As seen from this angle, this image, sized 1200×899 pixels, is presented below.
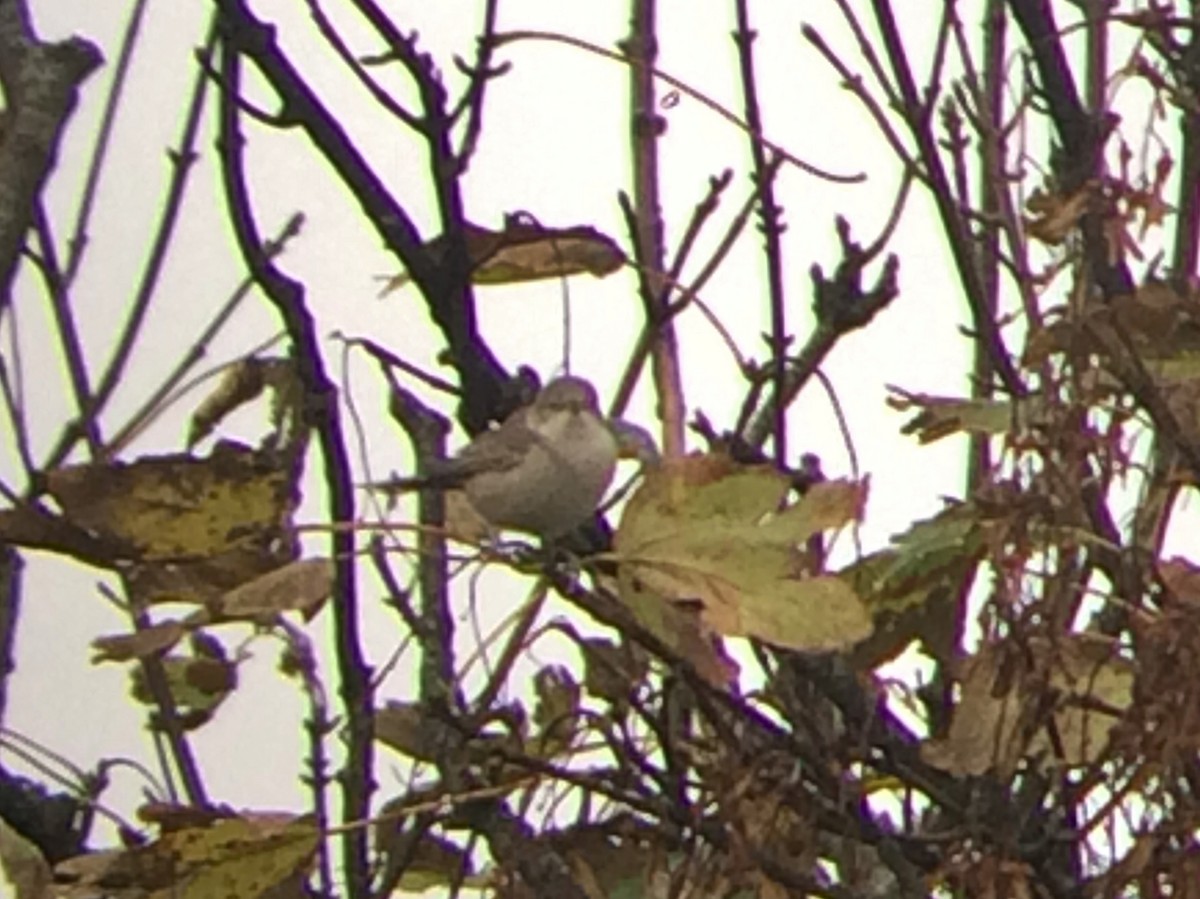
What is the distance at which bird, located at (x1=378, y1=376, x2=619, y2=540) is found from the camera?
0.59 metres

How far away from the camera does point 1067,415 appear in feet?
1.83

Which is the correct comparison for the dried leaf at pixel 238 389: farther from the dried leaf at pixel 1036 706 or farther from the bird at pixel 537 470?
the dried leaf at pixel 1036 706

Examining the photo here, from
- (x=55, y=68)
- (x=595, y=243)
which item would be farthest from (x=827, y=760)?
(x=55, y=68)

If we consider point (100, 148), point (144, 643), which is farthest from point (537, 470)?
point (100, 148)

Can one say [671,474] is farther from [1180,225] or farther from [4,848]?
[1180,225]

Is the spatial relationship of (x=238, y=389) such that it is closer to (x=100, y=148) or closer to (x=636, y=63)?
(x=636, y=63)

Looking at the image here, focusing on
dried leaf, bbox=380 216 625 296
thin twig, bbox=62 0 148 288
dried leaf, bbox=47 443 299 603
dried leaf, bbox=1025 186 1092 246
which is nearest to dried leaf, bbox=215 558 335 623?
dried leaf, bbox=47 443 299 603

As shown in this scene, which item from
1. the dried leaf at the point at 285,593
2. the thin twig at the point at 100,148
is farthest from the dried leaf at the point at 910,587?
the thin twig at the point at 100,148

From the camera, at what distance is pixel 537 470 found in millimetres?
596

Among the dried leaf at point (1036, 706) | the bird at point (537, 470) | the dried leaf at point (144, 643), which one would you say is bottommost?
the dried leaf at point (1036, 706)

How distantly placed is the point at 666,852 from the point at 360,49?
90 cm

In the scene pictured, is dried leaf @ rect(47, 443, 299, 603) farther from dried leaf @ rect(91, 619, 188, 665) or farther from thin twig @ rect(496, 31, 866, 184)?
thin twig @ rect(496, 31, 866, 184)

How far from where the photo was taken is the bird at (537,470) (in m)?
0.59

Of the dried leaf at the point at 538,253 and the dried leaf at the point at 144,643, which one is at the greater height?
the dried leaf at the point at 538,253
